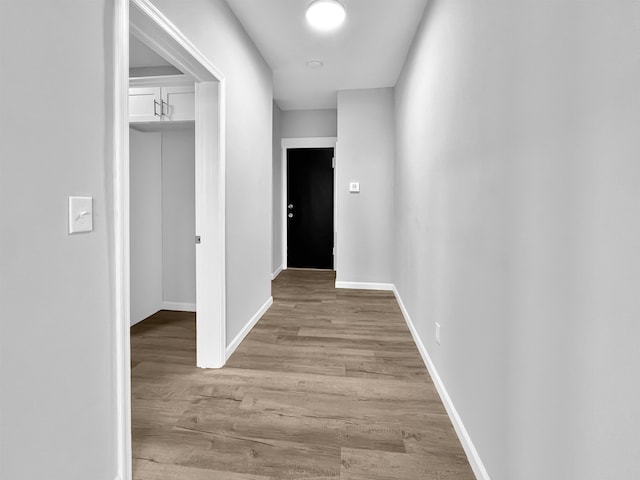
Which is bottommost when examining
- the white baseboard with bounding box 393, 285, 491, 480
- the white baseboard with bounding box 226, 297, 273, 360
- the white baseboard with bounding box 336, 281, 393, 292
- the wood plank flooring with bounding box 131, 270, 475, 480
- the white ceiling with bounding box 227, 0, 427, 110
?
the wood plank flooring with bounding box 131, 270, 475, 480

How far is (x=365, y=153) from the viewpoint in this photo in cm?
437

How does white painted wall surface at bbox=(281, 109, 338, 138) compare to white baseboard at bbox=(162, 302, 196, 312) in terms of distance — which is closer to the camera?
white baseboard at bbox=(162, 302, 196, 312)

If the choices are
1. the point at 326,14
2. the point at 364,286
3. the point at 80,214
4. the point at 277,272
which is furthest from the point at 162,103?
the point at 277,272

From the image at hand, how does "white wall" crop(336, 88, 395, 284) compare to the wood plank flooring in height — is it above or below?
above

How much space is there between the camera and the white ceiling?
248 centimetres

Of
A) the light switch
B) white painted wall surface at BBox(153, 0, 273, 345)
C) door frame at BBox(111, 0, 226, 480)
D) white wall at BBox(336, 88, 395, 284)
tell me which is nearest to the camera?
the light switch

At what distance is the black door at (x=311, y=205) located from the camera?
18.8 feet

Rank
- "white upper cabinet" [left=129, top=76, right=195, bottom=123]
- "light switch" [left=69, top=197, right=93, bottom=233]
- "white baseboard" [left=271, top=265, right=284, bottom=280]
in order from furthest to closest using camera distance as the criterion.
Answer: "white baseboard" [left=271, top=265, right=284, bottom=280] < "white upper cabinet" [left=129, top=76, right=195, bottom=123] < "light switch" [left=69, top=197, right=93, bottom=233]

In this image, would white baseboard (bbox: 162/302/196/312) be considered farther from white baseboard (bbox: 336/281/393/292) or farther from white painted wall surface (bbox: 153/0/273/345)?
white baseboard (bbox: 336/281/393/292)

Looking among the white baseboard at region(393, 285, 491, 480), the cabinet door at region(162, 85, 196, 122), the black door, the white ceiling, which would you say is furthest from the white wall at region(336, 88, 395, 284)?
the cabinet door at region(162, 85, 196, 122)

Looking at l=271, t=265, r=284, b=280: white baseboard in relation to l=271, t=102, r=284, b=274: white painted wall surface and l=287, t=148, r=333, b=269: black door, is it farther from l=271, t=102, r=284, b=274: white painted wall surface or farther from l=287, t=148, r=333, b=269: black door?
l=287, t=148, r=333, b=269: black door

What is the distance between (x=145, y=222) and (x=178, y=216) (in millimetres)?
299

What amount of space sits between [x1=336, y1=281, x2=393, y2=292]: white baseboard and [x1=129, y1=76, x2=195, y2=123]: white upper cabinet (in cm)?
268

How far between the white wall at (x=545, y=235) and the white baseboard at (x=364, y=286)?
2661 mm
